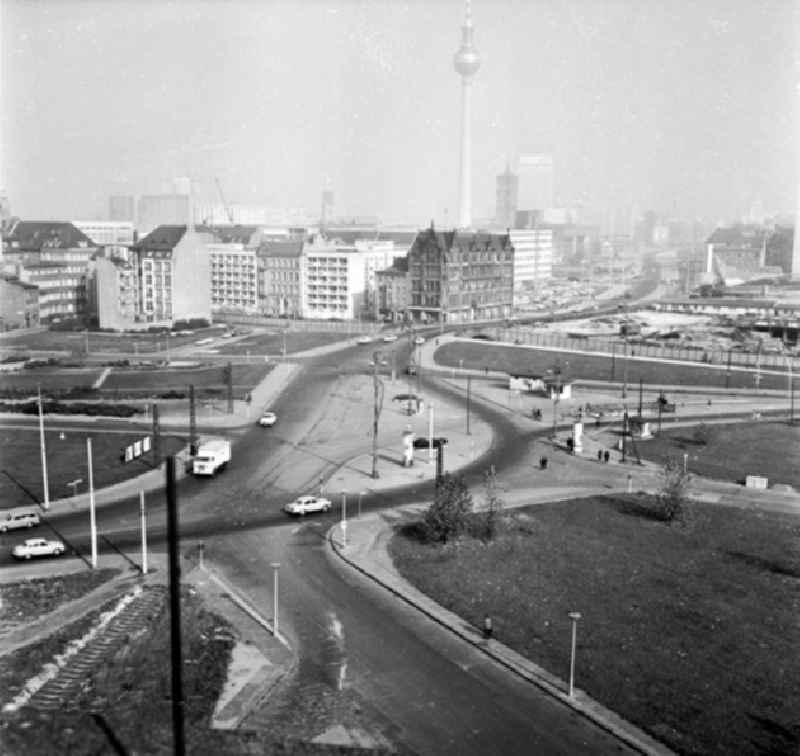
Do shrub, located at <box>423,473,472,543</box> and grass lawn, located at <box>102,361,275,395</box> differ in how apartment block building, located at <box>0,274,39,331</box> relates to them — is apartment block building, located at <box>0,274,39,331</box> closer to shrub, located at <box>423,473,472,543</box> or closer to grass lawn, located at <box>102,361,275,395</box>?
grass lawn, located at <box>102,361,275,395</box>

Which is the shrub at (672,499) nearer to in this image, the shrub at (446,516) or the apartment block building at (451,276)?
the shrub at (446,516)

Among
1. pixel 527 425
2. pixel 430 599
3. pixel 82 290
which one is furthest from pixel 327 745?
pixel 82 290

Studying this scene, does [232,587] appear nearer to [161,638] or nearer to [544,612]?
[161,638]

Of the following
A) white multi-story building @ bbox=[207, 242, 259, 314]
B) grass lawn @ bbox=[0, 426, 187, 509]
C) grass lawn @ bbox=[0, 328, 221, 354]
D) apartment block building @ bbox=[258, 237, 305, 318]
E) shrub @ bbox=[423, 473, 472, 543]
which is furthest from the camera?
white multi-story building @ bbox=[207, 242, 259, 314]

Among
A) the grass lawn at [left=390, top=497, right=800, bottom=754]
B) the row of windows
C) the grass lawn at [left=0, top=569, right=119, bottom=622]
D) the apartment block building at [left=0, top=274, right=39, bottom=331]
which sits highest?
the row of windows

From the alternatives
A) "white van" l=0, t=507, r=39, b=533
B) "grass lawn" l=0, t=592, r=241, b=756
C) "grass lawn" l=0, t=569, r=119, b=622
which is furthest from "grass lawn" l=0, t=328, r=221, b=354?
"grass lawn" l=0, t=592, r=241, b=756

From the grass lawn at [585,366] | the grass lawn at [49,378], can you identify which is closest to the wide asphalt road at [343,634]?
the grass lawn at [49,378]

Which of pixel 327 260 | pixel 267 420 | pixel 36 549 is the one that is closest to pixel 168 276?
pixel 327 260
